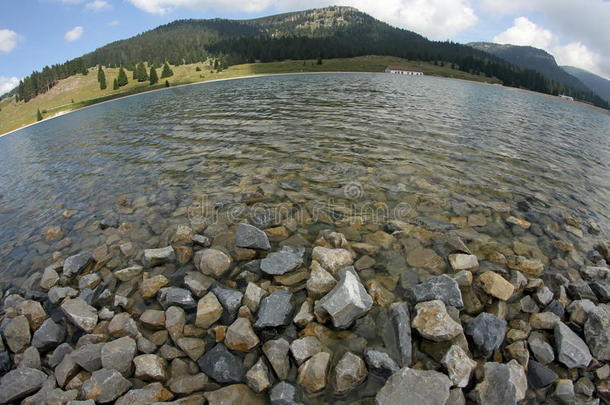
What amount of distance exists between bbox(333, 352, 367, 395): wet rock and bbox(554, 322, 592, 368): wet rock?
141 inches

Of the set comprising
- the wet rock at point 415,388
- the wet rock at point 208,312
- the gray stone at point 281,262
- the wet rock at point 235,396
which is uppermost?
the gray stone at point 281,262

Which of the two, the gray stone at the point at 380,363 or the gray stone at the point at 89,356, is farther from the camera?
the gray stone at the point at 89,356

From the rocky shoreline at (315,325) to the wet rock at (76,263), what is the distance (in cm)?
4

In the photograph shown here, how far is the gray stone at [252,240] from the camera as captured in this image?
8.02m

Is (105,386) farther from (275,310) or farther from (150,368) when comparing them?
(275,310)

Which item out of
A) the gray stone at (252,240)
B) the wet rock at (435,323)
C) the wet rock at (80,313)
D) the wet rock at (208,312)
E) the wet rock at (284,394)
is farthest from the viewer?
the gray stone at (252,240)

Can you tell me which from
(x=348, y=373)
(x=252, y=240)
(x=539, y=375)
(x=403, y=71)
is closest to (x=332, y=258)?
(x=252, y=240)

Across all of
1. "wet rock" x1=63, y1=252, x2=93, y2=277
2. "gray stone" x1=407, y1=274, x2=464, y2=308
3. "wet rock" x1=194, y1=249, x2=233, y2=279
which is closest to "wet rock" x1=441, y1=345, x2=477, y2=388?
"gray stone" x1=407, y1=274, x2=464, y2=308

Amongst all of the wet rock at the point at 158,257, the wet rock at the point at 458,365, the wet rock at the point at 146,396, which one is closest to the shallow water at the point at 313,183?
the wet rock at the point at 158,257

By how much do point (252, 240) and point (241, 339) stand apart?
3150mm

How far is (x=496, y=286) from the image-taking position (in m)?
6.31

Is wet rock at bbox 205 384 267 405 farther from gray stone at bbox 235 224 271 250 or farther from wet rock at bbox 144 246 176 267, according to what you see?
wet rock at bbox 144 246 176 267

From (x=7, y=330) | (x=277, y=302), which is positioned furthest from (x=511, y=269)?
(x=7, y=330)

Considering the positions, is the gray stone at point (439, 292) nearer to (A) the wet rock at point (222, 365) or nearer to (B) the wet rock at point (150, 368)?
(A) the wet rock at point (222, 365)
